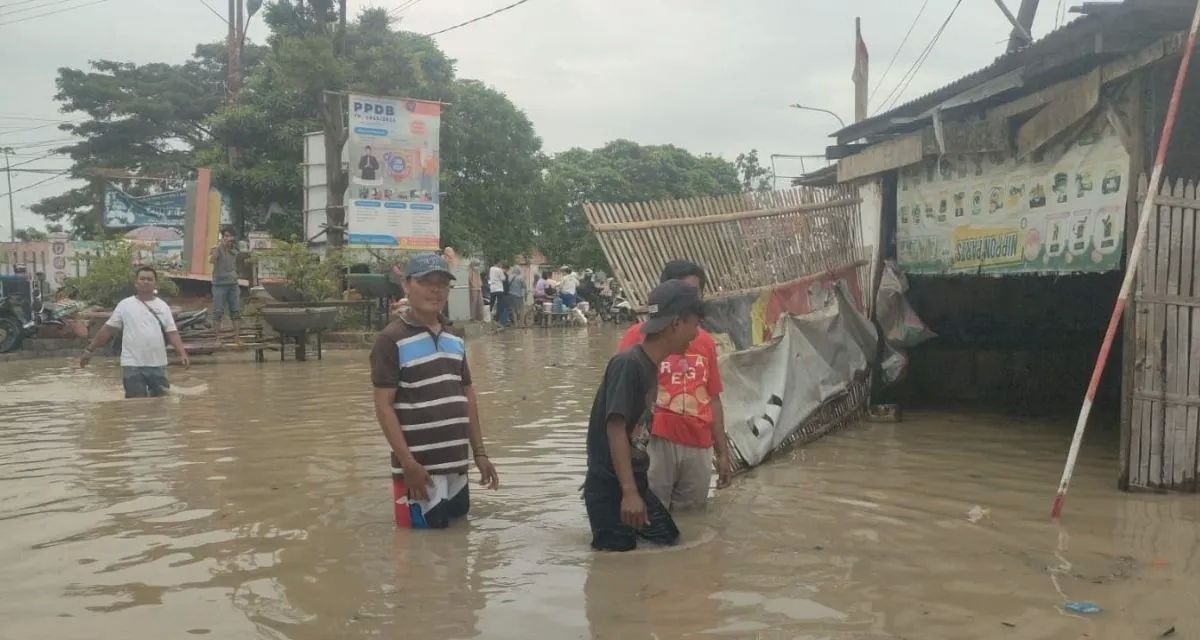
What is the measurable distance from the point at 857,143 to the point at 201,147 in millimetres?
32239

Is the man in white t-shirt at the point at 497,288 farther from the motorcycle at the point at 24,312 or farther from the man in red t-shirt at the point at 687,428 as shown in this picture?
the man in red t-shirt at the point at 687,428

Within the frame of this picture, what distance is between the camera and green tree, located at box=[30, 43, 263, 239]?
3516 centimetres

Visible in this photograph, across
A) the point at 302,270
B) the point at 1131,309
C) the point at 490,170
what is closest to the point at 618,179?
the point at 490,170

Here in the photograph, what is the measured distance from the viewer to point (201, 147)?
36312 mm

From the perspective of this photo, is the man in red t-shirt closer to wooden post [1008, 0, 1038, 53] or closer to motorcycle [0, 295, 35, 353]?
wooden post [1008, 0, 1038, 53]

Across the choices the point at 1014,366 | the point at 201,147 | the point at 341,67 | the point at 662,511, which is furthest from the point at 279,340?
the point at 201,147

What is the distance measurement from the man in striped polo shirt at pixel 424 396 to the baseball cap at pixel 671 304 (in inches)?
40.9

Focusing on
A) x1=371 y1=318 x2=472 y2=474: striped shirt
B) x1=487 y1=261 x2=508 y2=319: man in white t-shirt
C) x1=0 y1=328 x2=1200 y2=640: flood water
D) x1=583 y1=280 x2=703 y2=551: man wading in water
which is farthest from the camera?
x1=487 y1=261 x2=508 y2=319: man in white t-shirt

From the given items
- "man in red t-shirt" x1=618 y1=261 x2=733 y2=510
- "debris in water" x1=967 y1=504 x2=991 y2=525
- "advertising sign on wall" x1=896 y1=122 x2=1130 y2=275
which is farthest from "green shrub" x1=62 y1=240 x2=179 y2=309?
"debris in water" x1=967 y1=504 x2=991 y2=525

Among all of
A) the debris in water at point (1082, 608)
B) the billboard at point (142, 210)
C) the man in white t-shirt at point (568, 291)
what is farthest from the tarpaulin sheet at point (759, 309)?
the billboard at point (142, 210)

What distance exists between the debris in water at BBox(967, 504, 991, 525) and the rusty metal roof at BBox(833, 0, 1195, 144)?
300 centimetres

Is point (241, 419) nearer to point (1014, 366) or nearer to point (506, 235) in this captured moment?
point (1014, 366)

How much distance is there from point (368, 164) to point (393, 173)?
59 cm

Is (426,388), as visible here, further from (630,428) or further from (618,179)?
(618,179)
